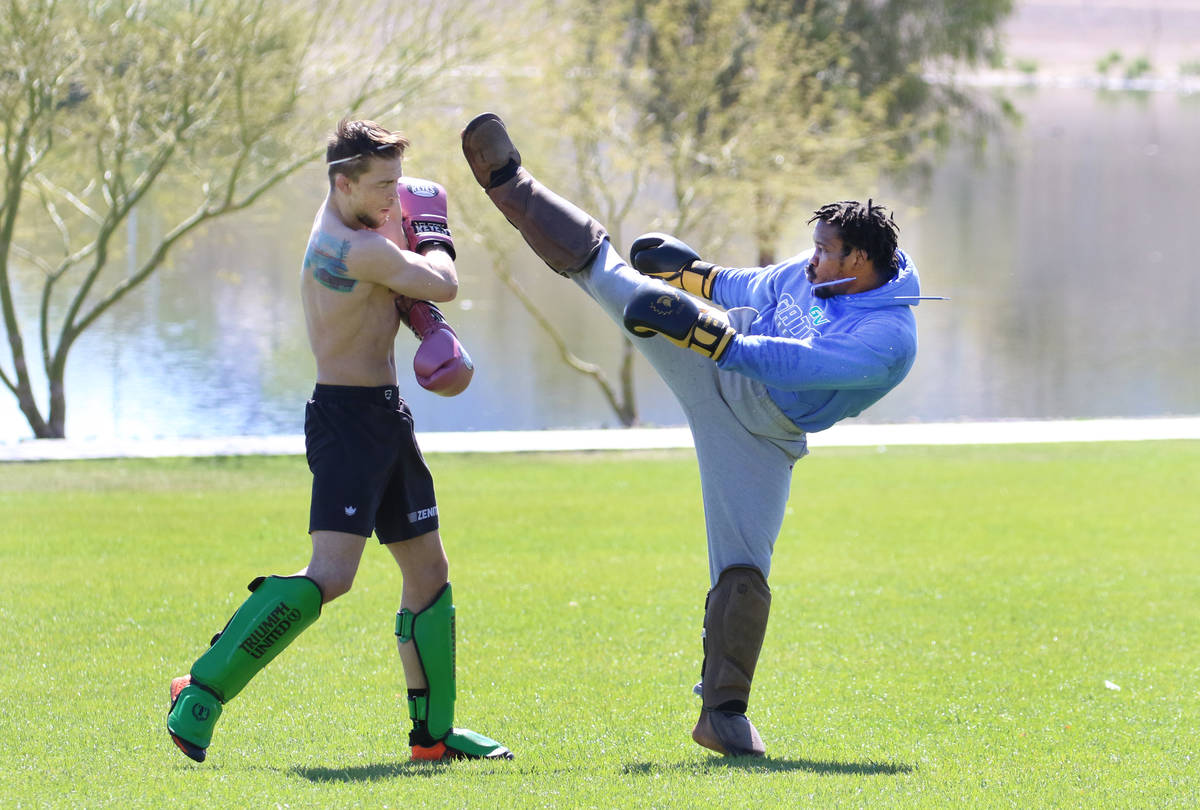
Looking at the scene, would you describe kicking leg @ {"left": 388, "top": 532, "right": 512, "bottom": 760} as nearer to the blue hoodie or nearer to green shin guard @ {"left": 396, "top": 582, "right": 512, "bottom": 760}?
green shin guard @ {"left": 396, "top": 582, "right": 512, "bottom": 760}

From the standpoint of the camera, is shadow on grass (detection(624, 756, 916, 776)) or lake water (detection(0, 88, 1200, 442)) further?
lake water (detection(0, 88, 1200, 442))

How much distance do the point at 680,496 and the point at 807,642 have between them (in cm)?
509

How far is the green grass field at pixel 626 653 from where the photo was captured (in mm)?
3934

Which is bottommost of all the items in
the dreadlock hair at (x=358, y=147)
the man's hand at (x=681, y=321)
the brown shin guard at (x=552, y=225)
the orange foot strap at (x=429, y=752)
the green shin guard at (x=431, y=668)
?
the orange foot strap at (x=429, y=752)

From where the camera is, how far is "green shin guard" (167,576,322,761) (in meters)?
3.90

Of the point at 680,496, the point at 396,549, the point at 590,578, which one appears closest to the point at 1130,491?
the point at 680,496

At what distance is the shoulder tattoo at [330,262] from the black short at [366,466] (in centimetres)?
32

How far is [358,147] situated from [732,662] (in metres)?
2.00

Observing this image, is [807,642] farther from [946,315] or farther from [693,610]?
[946,315]

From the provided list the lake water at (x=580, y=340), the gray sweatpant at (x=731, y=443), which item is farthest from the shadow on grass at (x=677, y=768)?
the lake water at (x=580, y=340)

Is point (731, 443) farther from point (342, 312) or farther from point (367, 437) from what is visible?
point (342, 312)

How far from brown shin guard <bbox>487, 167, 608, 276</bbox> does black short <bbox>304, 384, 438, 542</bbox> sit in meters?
0.69

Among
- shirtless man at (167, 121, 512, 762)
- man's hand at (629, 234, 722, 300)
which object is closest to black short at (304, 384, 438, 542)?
shirtless man at (167, 121, 512, 762)

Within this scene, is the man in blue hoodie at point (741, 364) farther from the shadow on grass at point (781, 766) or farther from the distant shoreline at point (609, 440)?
the distant shoreline at point (609, 440)
